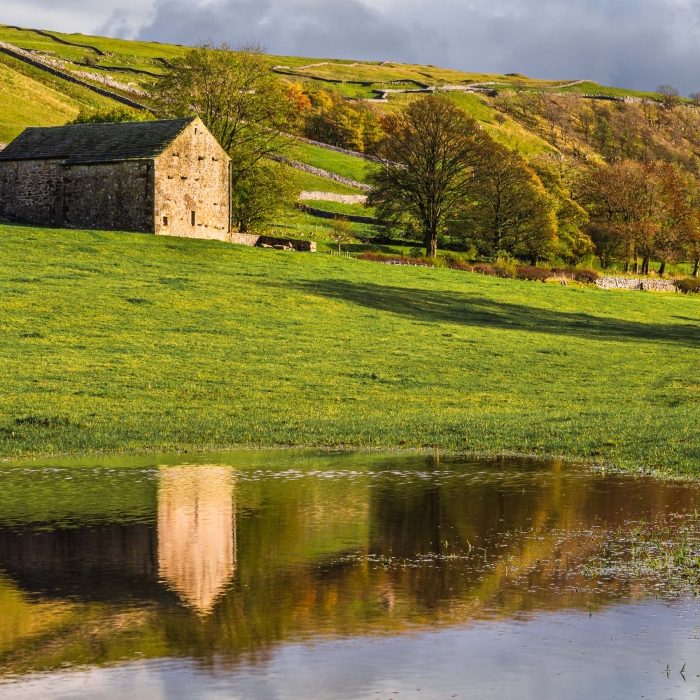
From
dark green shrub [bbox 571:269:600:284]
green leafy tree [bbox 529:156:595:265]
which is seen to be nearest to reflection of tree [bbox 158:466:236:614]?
dark green shrub [bbox 571:269:600:284]

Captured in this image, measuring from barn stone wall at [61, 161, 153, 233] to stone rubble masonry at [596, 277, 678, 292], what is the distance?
133 feet

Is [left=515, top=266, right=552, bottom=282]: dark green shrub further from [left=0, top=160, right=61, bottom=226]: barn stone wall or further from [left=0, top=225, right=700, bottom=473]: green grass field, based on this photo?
[left=0, top=160, right=61, bottom=226]: barn stone wall

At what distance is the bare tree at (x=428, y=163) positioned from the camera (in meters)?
86.4

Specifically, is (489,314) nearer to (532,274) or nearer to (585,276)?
(532,274)

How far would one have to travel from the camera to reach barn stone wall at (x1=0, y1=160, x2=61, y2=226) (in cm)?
7012

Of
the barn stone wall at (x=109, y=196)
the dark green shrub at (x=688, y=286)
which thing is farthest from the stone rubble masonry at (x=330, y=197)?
the barn stone wall at (x=109, y=196)

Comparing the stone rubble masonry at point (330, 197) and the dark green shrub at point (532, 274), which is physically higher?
the stone rubble masonry at point (330, 197)

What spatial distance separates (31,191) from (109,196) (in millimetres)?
7559

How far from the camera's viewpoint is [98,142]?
70125mm

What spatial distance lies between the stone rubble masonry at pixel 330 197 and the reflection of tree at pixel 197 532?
102 metres

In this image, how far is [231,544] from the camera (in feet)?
40.7

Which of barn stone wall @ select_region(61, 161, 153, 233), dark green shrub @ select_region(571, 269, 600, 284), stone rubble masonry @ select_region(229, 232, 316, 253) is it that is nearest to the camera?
barn stone wall @ select_region(61, 161, 153, 233)

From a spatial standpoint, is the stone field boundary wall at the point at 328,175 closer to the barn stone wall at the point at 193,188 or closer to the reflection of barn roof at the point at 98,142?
the barn stone wall at the point at 193,188

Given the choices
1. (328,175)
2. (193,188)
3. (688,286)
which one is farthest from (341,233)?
(328,175)
